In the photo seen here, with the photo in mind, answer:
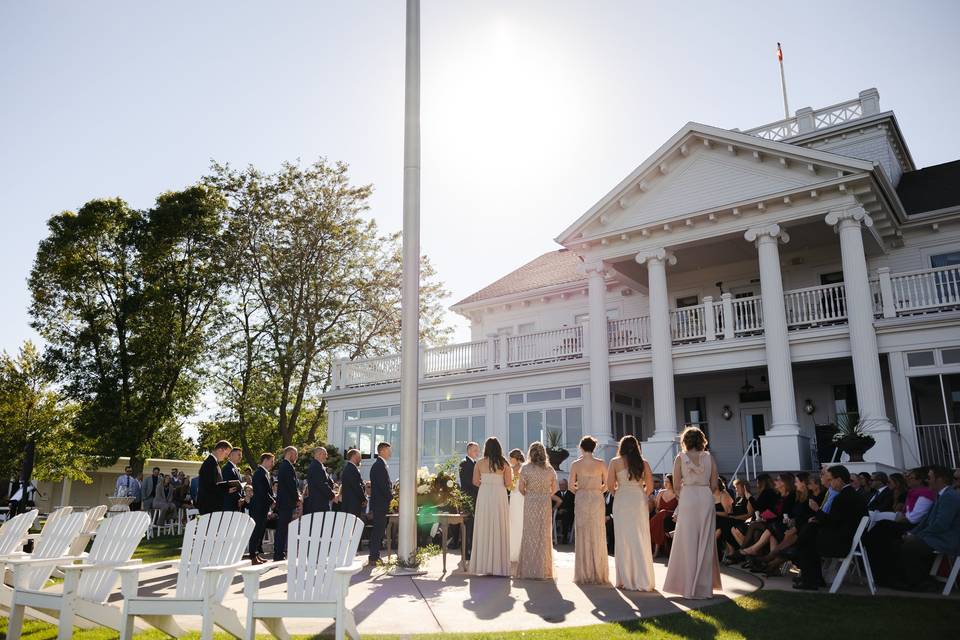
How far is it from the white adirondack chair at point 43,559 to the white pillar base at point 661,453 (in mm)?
13602

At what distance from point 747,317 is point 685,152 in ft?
16.8

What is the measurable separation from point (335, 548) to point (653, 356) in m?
14.6

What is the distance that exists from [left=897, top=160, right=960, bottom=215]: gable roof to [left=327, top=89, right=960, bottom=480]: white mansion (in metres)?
0.09

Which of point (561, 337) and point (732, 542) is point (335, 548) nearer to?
point (732, 542)

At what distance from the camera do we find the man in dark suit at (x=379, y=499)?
414 inches

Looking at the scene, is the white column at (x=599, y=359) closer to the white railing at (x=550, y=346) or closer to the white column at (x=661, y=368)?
the white railing at (x=550, y=346)

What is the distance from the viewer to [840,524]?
868cm

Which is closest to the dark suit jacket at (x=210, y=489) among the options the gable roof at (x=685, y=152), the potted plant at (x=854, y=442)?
the potted plant at (x=854, y=442)

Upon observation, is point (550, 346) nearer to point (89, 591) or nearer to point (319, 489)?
point (319, 489)

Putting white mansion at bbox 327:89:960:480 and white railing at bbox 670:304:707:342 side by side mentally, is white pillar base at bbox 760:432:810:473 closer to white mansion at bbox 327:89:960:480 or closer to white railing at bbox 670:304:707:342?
white mansion at bbox 327:89:960:480

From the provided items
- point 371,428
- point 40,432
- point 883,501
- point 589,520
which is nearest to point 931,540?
point 883,501

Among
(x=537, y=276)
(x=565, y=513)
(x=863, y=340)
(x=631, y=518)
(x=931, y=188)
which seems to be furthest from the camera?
(x=537, y=276)

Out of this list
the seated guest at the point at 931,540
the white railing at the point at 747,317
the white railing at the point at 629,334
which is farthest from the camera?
the white railing at the point at 629,334

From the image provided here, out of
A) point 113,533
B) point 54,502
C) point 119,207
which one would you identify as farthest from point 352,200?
point 113,533
